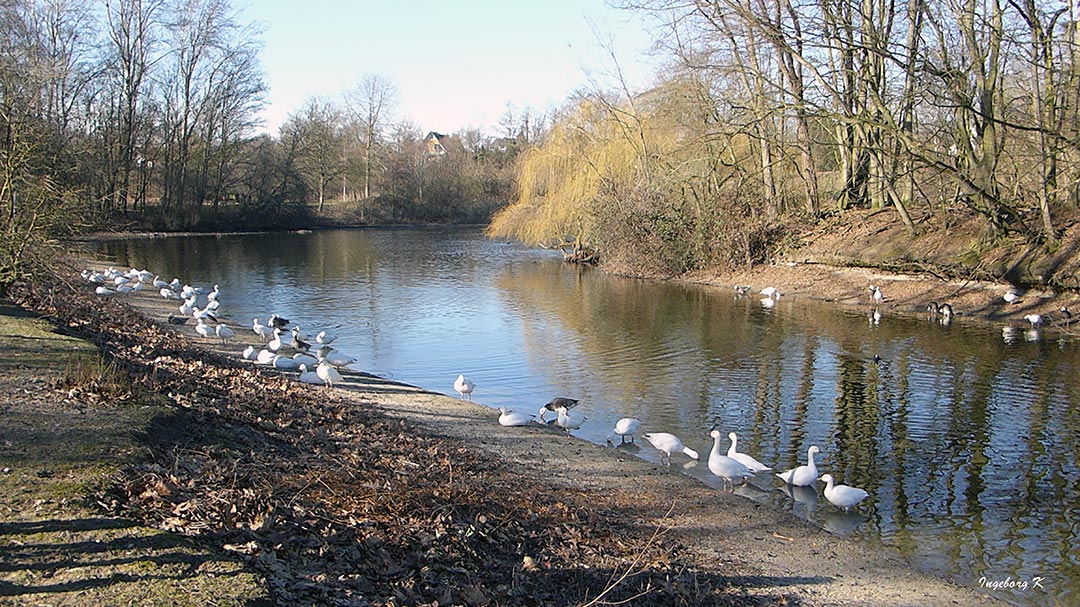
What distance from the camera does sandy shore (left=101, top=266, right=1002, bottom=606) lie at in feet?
21.0

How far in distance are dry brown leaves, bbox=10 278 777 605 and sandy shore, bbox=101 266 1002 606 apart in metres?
0.43

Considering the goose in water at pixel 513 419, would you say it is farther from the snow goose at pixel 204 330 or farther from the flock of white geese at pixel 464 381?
the snow goose at pixel 204 330

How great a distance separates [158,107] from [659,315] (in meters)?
47.4

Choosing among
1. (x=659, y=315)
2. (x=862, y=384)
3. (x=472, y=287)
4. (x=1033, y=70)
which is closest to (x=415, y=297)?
(x=472, y=287)

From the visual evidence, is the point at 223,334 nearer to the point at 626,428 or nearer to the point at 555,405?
the point at 555,405

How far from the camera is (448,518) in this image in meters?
6.00

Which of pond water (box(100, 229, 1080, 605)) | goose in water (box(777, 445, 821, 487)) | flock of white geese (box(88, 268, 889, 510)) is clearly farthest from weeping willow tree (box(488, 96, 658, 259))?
goose in water (box(777, 445, 821, 487))

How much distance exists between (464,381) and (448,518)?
736cm

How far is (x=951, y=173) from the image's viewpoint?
19875mm

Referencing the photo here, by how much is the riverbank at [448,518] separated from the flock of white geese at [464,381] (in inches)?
20.9

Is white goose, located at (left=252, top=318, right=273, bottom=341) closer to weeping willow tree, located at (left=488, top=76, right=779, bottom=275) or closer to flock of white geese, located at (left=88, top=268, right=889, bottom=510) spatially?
flock of white geese, located at (left=88, top=268, right=889, bottom=510)

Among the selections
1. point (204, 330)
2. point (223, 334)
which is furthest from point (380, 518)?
point (204, 330)

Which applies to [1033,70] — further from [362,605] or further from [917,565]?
[362,605]

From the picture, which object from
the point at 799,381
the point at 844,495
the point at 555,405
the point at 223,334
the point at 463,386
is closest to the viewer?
the point at 844,495
